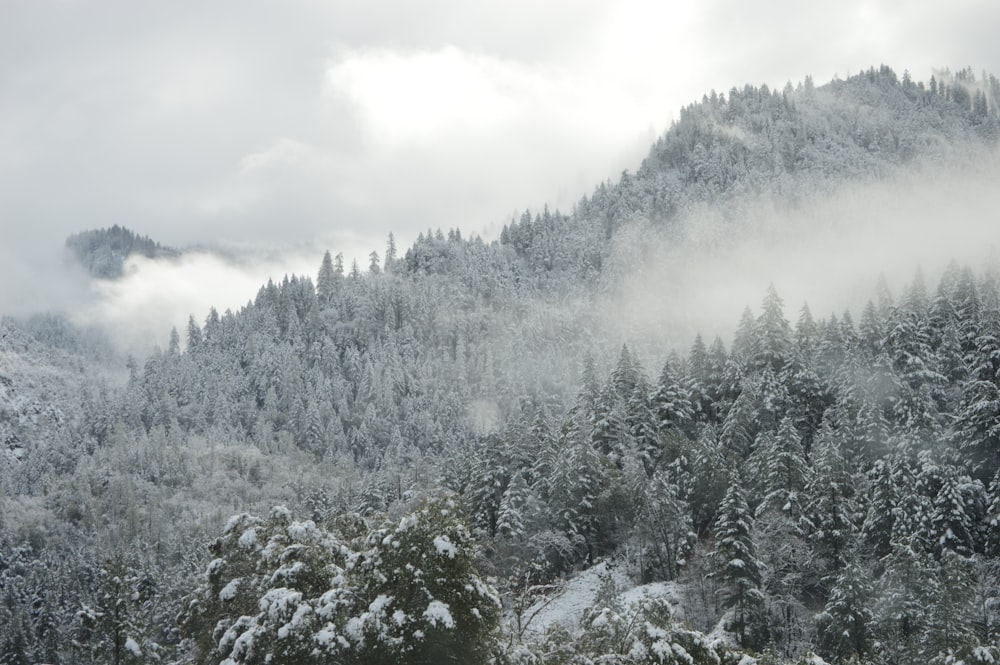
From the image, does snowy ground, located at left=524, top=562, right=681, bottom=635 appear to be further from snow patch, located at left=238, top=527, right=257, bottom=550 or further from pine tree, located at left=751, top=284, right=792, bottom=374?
snow patch, located at left=238, top=527, right=257, bottom=550

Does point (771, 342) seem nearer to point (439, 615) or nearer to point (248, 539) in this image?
point (439, 615)

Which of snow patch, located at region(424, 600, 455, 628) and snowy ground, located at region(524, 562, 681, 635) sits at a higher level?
snow patch, located at region(424, 600, 455, 628)

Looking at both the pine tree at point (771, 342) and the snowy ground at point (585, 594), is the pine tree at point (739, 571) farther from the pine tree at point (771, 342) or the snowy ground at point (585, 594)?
the pine tree at point (771, 342)

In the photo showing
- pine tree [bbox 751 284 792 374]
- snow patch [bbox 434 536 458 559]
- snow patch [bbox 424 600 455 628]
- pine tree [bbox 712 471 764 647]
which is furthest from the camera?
pine tree [bbox 751 284 792 374]

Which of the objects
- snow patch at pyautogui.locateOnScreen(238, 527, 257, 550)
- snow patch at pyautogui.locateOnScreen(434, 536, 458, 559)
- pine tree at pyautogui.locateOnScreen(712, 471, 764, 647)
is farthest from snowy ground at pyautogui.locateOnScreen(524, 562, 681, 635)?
snow patch at pyautogui.locateOnScreen(434, 536, 458, 559)

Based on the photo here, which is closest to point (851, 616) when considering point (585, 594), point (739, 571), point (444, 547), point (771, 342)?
point (739, 571)

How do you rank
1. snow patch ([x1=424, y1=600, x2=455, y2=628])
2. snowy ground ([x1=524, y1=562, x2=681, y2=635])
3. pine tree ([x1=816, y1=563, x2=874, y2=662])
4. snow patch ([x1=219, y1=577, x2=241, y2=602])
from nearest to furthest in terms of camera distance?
1. snow patch ([x1=424, y1=600, x2=455, y2=628])
2. snow patch ([x1=219, y1=577, x2=241, y2=602])
3. pine tree ([x1=816, y1=563, x2=874, y2=662])
4. snowy ground ([x1=524, y1=562, x2=681, y2=635])

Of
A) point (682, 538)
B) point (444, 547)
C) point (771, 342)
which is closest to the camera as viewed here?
point (444, 547)

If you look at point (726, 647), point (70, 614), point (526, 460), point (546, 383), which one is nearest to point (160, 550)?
point (70, 614)

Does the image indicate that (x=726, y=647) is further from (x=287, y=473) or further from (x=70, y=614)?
(x=287, y=473)

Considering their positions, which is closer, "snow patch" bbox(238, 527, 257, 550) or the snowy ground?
"snow patch" bbox(238, 527, 257, 550)

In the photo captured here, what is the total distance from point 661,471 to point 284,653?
5083 centimetres

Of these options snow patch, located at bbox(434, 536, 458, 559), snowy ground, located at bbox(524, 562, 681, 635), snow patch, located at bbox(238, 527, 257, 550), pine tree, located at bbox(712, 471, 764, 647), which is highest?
snow patch, located at bbox(238, 527, 257, 550)

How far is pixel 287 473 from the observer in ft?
Result: 609
